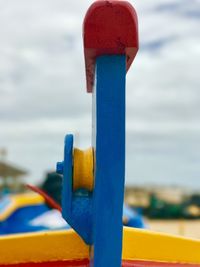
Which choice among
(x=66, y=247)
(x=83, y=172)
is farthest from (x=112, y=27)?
(x=66, y=247)

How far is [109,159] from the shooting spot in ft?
3.71

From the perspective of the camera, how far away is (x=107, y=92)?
1.14m

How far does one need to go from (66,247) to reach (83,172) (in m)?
0.30

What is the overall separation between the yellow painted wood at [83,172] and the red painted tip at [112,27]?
0.77 feet

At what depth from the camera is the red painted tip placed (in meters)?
1.11

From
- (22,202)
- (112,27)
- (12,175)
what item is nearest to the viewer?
(112,27)

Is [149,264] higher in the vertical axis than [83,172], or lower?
lower

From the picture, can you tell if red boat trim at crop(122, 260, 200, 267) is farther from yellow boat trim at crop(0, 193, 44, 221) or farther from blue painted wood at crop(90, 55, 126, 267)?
yellow boat trim at crop(0, 193, 44, 221)

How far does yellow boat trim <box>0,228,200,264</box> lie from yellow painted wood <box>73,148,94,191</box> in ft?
0.80

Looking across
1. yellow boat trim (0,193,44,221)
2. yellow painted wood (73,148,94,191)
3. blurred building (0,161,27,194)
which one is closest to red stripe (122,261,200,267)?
yellow painted wood (73,148,94,191)

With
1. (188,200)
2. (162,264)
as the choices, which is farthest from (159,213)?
(162,264)

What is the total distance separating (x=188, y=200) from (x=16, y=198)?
1632 centimetres

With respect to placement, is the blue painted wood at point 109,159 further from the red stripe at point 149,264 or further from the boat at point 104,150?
the red stripe at point 149,264

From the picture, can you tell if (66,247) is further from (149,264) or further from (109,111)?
(109,111)
